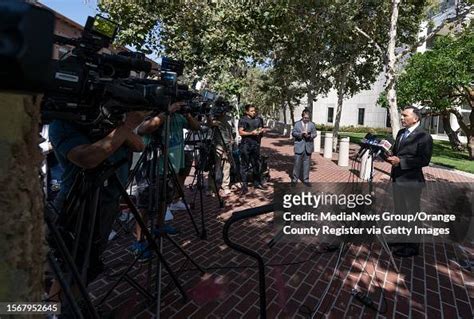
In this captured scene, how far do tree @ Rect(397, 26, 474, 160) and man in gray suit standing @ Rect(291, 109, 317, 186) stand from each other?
8830 mm

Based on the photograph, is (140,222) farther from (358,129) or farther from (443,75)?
(358,129)

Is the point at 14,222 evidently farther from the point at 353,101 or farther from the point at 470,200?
the point at 353,101

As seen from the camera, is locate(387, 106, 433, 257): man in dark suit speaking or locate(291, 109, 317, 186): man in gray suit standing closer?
locate(387, 106, 433, 257): man in dark suit speaking

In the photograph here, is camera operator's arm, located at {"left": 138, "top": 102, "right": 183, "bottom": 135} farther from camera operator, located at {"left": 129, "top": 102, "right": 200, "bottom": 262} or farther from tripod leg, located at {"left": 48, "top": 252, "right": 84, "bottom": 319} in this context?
tripod leg, located at {"left": 48, "top": 252, "right": 84, "bottom": 319}

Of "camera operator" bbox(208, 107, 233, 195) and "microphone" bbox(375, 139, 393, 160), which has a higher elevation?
"microphone" bbox(375, 139, 393, 160)

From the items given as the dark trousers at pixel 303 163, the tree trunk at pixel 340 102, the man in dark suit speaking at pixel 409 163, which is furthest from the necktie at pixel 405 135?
the tree trunk at pixel 340 102

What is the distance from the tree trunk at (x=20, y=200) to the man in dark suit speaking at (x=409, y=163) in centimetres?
428

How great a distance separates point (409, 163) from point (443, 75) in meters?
11.2

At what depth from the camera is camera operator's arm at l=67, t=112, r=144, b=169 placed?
2062 millimetres

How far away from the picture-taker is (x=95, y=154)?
6.75 ft

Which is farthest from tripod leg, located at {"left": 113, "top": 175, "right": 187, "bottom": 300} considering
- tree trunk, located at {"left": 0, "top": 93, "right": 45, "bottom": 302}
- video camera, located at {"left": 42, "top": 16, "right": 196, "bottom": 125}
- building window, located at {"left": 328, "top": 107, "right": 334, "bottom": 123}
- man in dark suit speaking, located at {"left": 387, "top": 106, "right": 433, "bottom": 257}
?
building window, located at {"left": 328, "top": 107, "right": 334, "bottom": 123}

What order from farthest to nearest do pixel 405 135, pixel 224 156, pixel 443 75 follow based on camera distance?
pixel 443 75 → pixel 224 156 → pixel 405 135

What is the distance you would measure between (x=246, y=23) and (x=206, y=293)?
6.21 metres

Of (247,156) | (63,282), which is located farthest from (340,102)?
(63,282)
